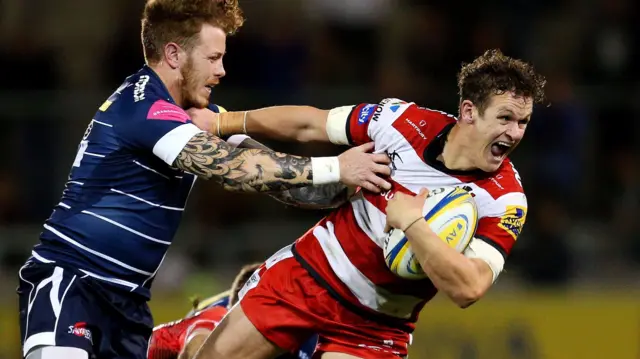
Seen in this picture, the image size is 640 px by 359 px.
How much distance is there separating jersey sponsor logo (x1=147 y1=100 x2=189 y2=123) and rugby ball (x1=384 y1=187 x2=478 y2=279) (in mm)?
1018

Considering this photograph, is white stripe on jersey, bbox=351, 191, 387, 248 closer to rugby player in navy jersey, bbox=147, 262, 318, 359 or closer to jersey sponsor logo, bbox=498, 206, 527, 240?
jersey sponsor logo, bbox=498, 206, 527, 240

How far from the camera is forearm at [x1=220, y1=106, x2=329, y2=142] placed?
5.22m

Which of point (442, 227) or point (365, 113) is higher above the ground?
point (365, 113)

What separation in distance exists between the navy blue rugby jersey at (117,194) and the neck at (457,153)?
1.09m

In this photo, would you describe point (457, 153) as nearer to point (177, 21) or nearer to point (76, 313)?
point (177, 21)

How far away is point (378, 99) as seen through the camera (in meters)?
8.70

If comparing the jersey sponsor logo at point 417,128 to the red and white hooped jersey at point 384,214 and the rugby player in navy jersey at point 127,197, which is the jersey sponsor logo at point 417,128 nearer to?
the red and white hooped jersey at point 384,214

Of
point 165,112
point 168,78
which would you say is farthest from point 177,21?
point 165,112

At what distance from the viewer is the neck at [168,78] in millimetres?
5023

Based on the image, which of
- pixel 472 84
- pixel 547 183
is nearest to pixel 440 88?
pixel 547 183

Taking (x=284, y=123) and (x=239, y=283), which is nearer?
(x=284, y=123)

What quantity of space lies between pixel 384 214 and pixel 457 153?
1.37 ft

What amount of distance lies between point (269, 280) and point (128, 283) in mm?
679

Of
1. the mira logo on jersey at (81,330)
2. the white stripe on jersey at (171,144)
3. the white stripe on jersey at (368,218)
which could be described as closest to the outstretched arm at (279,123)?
the white stripe on jersey at (368,218)
